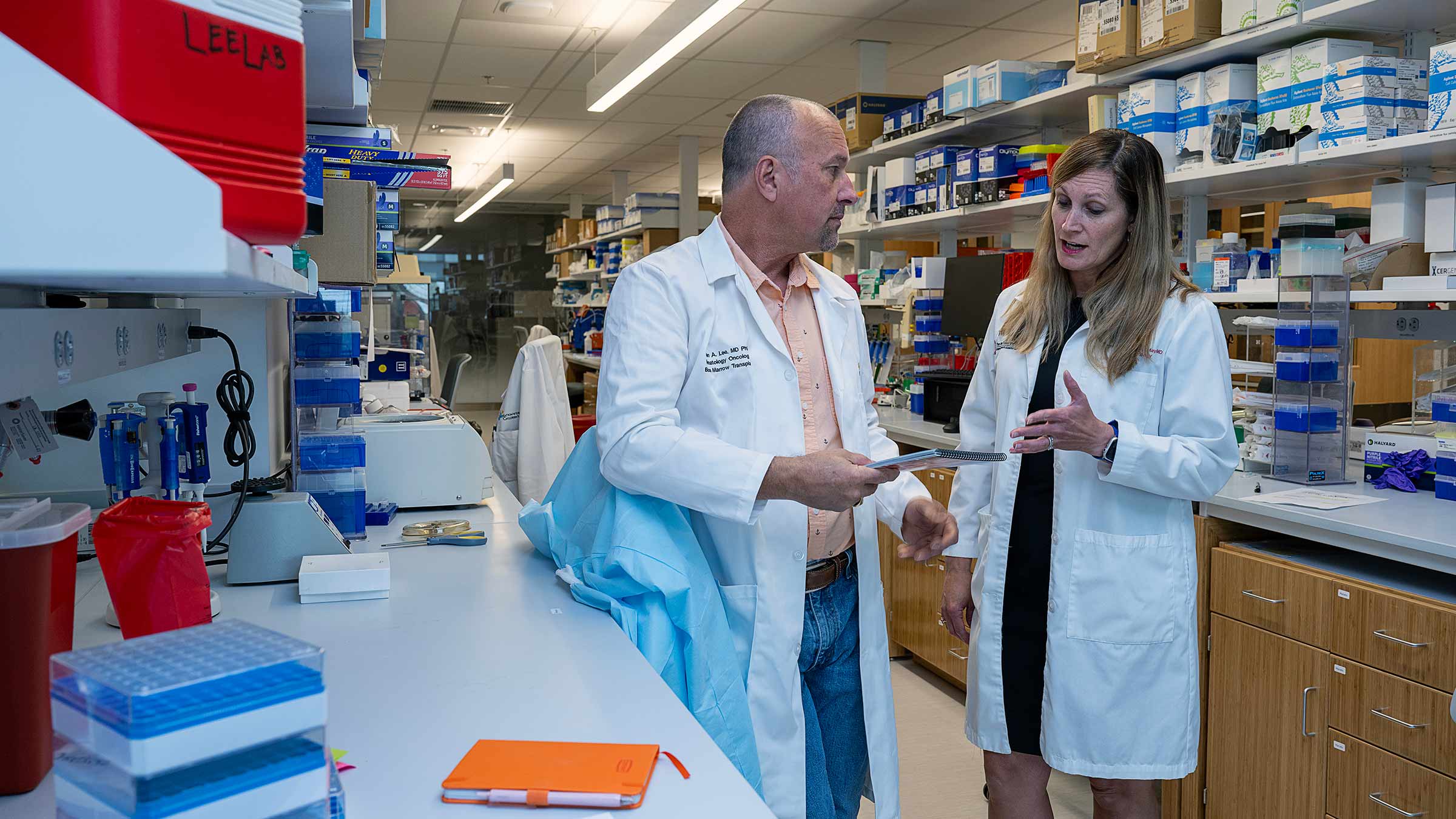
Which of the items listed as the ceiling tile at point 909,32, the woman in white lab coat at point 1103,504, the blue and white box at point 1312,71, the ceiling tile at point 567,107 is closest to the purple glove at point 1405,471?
the blue and white box at point 1312,71

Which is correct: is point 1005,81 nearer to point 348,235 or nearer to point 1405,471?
point 1405,471

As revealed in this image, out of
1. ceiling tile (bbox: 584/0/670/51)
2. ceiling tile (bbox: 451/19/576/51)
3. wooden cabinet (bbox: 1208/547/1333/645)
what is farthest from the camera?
ceiling tile (bbox: 451/19/576/51)

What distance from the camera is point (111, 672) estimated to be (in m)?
0.66

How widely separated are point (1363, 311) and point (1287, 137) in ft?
1.87

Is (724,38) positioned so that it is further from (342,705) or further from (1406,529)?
(342,705)

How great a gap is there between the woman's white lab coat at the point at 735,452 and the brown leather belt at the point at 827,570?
3 cm

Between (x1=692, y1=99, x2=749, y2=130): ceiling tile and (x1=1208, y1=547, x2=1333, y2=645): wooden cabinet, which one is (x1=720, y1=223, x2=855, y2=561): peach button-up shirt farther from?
(x1=692, y1=99, x2=749, y2=130): ceiling tile

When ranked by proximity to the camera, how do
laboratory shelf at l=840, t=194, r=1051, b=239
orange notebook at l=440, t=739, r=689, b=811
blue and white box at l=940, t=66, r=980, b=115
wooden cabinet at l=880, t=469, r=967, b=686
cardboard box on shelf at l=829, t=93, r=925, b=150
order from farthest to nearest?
cardboard box on shelf at l=829, t=93, r=925, b=150
blue and white box at l=940, t=66, r=980, b=115
laboratory shelf at l=840, t=194, r=1051, b=239
wooden cabinet at l=880, t=469, r=967, b=686
orange notebook at l=440, t=739, r=689, b=811

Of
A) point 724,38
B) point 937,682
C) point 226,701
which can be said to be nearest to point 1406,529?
point 937,682

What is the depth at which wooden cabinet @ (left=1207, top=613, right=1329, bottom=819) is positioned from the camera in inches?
93.0

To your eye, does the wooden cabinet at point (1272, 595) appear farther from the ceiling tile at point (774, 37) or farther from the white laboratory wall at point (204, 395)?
the ceiling tile at point (774, 37)

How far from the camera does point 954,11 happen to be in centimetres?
546

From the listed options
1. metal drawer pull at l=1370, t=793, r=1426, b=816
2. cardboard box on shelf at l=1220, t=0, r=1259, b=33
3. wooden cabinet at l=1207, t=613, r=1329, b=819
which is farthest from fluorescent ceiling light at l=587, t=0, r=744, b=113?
metal drawer pull at l=1370, t=793, r=1426, b=816

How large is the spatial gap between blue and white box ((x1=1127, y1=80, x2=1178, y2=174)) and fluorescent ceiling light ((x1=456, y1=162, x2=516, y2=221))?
838 centimetres
